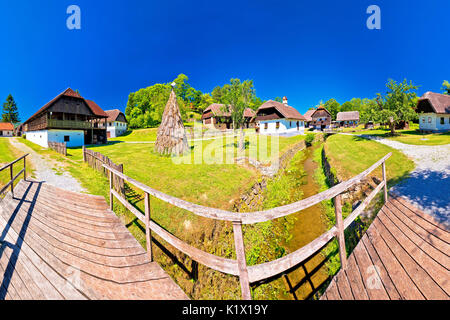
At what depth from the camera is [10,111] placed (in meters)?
71.9

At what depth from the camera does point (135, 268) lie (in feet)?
10.3

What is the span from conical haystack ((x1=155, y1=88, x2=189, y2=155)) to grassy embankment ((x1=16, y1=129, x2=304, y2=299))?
1.60 m

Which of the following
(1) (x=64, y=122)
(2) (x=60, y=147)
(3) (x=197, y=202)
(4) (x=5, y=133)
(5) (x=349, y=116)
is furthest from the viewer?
(5) (x=349, y=116)

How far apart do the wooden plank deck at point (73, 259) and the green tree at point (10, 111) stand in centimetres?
10471

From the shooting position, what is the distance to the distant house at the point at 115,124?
46.8m

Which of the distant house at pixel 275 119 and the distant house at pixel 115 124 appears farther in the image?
the distant house at pixel 115 124

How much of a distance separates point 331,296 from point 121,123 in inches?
2242

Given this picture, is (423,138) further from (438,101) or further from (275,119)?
(275,119)

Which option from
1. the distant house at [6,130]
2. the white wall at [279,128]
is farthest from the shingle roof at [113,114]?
the distant house at [6,130]

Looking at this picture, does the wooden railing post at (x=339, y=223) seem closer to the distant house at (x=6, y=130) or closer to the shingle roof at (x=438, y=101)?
the shingle roof at (x=438, y=101)

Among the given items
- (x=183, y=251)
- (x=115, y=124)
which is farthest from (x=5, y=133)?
(x=183, y=251)

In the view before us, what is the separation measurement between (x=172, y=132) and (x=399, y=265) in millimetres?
15498
